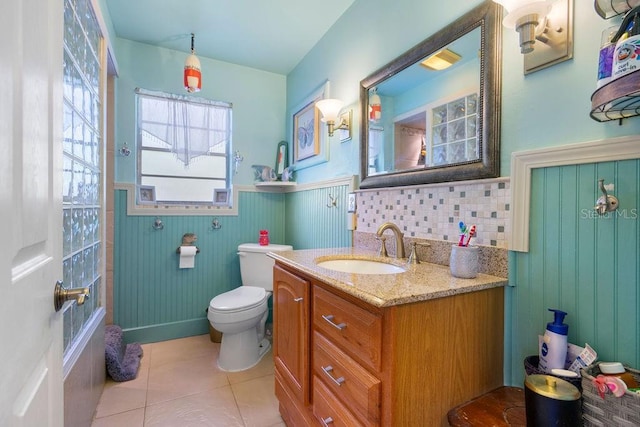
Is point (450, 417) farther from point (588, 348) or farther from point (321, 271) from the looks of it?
point (321, 271)

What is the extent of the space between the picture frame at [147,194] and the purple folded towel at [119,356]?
37.7 inches

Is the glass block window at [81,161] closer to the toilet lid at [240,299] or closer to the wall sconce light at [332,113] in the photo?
the toilet lid at [240,299]

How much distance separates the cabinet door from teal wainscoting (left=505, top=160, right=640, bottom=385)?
29.9 inches

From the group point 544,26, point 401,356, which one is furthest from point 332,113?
point 401,356

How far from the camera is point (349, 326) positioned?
966 millimetres

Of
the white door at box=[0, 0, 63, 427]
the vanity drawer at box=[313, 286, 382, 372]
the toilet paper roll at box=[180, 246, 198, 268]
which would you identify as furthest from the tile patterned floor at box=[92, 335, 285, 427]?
the white door at box=[0, 0, 63, 427]

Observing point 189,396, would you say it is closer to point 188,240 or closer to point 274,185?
point 188,240

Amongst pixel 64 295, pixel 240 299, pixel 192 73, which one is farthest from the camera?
pixel 192 73

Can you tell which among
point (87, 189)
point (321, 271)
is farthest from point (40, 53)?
point (87, 189)

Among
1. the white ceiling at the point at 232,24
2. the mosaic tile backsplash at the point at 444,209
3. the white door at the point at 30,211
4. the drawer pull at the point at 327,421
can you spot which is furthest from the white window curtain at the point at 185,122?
the drawer pull at the point at 327,421

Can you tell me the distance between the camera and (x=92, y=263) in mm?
1518

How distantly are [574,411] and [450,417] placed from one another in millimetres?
308

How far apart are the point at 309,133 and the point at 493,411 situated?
6.78ft

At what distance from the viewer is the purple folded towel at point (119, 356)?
1861 millimetres
